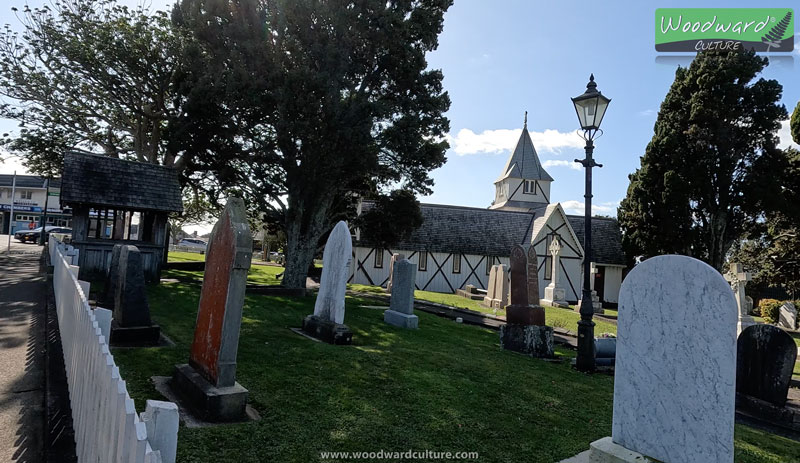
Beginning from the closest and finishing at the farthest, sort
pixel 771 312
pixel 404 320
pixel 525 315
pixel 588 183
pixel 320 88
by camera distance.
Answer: pixel 588 183, pixel 525 315, pixel 404 320, pixel 320 88, pixel 771 312

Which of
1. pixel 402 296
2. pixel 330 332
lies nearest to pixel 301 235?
pixel 402 296

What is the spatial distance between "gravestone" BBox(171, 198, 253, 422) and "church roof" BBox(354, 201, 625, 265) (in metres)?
22.5

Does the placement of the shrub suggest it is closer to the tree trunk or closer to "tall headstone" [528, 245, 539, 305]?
"tall headstone" [528, 245, 539, 305]

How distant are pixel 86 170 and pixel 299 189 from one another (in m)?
7.70

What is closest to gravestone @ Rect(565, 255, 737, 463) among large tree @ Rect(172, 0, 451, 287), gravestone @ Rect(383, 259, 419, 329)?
gravestone @ Rect(383, 259, 419, 329)

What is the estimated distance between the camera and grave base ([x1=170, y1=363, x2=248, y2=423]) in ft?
15.4

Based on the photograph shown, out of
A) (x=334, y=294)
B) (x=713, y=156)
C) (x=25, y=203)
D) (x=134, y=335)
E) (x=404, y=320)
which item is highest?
(x=713, y=156)

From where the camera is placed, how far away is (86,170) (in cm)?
1620

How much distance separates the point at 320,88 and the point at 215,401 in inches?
484

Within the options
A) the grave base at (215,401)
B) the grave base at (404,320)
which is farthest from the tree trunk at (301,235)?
the grave base at (215,401)

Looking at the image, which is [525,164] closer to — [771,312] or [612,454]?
[771,312]

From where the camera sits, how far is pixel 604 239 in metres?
32.1

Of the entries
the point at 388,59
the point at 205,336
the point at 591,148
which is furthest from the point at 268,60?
the point at 205,336

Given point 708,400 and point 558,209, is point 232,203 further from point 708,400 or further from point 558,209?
point 558,209
